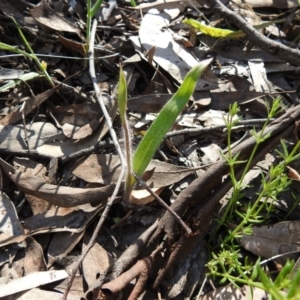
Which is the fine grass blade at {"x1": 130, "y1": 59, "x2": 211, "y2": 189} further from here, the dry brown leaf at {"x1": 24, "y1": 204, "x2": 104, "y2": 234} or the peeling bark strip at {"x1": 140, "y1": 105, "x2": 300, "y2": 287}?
the dry brown leaf at {"x1": 24, "y1": 204, "x2": 104, "y2": 234}

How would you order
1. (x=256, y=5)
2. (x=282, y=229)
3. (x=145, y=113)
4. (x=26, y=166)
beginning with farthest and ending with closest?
(x=256, y=5)
(x=145, y=113)
(x=26, y=166)
(x=282, y=229)

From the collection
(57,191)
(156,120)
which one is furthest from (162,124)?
(57,191)

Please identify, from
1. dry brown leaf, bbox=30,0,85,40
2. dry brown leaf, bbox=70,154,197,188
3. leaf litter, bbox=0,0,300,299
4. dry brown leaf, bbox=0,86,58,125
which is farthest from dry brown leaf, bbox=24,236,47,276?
dry brown leaf, bbox=30,0,85,40

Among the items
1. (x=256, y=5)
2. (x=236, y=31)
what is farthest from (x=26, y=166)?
(x=256, y=5)

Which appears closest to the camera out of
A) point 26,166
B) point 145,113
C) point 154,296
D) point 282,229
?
point 154,296

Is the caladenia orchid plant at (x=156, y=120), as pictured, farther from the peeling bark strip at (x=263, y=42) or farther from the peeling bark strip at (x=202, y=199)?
the peeling bark strip at (x=263, y=42)

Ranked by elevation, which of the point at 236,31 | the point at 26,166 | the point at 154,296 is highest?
the point at 236,31

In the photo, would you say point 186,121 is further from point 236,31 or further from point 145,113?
point 236,31
